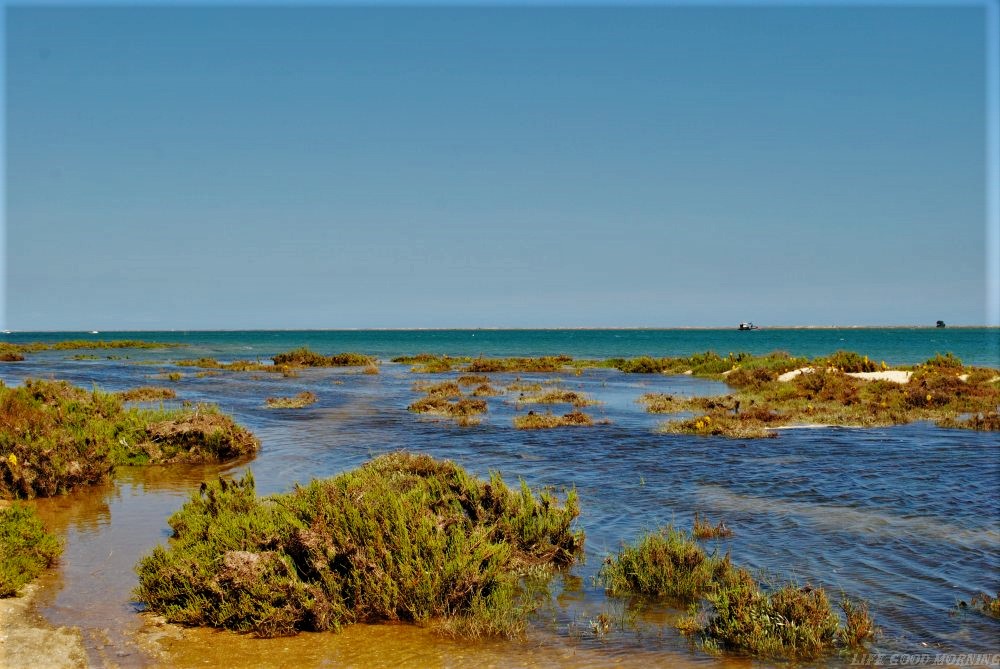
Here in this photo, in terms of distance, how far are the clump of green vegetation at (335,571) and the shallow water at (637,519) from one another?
0.25 metres

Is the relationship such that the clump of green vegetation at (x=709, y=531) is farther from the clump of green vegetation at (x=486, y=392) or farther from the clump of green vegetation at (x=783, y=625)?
the clump of green vegetation at (x=486, y=392)

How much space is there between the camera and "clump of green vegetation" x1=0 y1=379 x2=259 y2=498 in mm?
12586

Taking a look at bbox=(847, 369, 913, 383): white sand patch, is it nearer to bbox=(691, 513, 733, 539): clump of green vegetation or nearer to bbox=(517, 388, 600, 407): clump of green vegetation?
bbox=(517, 388, 600, 407): clump of green vegetation

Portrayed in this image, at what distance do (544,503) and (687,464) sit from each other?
24.7 feet

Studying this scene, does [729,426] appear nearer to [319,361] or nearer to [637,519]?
Answer: [637,519]

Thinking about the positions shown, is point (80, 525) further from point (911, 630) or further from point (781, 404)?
point (781, 404)

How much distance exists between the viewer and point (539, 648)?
6820 millimetres

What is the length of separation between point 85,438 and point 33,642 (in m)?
8.28

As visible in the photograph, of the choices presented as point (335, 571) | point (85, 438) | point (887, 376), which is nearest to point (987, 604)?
point (335, 571)

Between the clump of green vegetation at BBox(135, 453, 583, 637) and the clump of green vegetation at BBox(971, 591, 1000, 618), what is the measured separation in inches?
192

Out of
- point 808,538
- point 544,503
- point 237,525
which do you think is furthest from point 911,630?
point 237,525

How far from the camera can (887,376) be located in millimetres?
33438

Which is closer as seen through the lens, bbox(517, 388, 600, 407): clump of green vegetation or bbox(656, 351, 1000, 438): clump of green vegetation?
bbox(656, 351, 1000, 438): clump of green vegetation

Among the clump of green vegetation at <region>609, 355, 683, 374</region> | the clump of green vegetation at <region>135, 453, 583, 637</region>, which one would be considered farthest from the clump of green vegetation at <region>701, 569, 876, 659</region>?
the clump of green vegetation at <region>609, 355, 683, 374</region>
